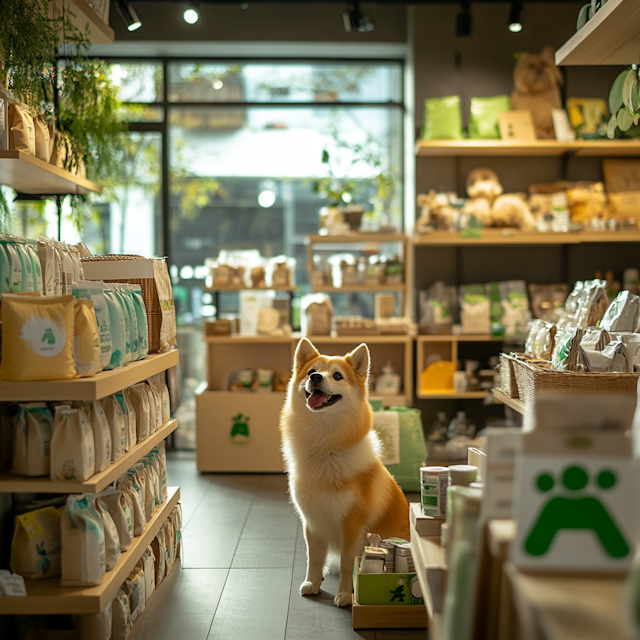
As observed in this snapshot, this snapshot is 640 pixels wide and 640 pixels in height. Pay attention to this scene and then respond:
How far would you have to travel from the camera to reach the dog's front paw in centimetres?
283

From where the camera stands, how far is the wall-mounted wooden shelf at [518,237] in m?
4.84

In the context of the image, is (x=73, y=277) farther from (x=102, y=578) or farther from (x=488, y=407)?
(x=488, y=407)

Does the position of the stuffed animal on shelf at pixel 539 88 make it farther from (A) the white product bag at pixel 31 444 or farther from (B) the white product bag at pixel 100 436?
(A) the white product bag at pixel 31 444

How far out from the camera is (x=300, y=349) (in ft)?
9.79

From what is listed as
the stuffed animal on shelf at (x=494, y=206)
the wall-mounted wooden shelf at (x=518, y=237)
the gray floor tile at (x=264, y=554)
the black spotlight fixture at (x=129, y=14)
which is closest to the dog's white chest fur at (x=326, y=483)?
the gray floor tile at (x=264, y=554)

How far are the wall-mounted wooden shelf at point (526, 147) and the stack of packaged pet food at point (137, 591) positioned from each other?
10.4 feet

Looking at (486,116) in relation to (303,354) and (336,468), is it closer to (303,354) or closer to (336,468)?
(303,354)

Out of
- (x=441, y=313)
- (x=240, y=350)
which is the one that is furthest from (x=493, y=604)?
(x=240, y=350)

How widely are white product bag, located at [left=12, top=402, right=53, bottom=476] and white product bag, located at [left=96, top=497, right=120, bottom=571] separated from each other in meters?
0.23

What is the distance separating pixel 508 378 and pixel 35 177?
7.28 ft

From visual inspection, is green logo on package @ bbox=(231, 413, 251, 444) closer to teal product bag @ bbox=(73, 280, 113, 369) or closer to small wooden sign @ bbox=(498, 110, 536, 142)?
teal product bag @ bbox=(73, 280, 113, 369)

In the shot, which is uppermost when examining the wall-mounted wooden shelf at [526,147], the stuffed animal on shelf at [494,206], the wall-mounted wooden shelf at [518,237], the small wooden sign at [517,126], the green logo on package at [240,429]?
the small wooden sign at [517,126]

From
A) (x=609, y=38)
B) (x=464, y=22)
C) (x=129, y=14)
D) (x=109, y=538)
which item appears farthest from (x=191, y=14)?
(x=109, y=538)

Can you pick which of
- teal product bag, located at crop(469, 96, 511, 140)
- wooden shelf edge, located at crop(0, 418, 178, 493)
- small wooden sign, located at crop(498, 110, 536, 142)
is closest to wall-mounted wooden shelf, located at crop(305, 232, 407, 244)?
teal product bag, located at crop(469, 96, 511, 140)
